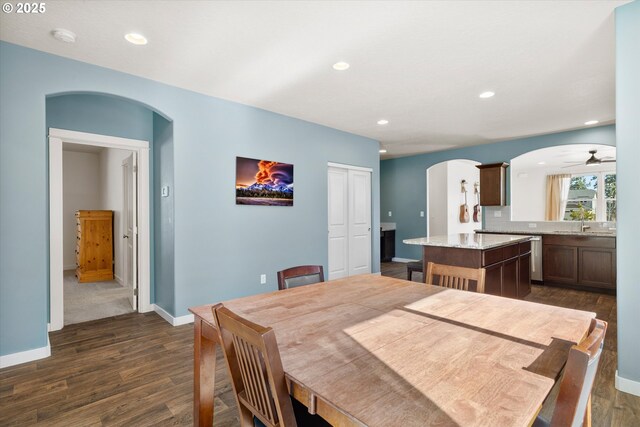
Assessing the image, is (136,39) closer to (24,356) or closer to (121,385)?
(121,385)

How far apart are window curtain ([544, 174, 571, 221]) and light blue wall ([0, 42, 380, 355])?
578 centimetres

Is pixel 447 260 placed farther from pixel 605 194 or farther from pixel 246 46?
pixel 605 194

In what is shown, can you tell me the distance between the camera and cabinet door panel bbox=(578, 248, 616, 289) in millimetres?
4621

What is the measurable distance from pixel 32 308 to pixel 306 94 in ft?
10.8

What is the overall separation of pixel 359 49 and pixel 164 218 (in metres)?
2.76

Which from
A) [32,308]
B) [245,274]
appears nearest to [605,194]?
[245,274]

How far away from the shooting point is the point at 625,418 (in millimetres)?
1900

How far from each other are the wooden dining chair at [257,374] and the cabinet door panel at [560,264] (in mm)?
5468

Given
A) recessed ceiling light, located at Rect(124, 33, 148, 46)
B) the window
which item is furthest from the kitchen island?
the window

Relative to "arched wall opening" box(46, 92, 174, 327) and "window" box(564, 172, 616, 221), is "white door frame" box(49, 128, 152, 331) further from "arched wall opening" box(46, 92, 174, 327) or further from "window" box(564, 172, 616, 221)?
"window" box(564, 172, 616, 221)

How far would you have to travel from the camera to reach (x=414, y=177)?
7.46 m

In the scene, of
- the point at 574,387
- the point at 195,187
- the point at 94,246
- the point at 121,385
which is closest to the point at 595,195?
the point at 195,187

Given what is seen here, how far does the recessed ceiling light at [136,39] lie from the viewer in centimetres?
245

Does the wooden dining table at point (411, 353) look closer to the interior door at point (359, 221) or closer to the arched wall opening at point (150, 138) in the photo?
the arched wall opening at point (150, 138)
